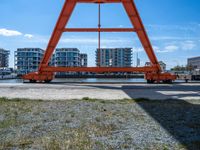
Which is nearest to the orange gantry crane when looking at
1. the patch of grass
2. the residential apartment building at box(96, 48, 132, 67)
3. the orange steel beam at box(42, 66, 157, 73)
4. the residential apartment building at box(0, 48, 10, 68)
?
the orange steel beam at box(42, 66, 157, 73)

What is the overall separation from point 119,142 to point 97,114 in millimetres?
3226

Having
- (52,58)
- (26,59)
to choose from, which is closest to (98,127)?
(52,58)

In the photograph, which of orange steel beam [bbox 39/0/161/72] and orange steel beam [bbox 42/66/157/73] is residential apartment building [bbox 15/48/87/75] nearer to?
orange steel beam [bbox 42/66/157/73]

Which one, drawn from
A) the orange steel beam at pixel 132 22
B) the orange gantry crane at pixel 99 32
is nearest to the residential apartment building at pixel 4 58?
the orange gantry crane at pixel 99 32

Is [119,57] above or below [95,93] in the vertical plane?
above

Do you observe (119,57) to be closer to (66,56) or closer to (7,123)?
(66,56)

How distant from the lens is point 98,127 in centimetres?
709

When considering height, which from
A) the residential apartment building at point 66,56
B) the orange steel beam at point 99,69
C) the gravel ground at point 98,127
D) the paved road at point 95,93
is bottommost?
the gravel ground at point 98,127

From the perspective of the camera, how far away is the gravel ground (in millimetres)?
5660

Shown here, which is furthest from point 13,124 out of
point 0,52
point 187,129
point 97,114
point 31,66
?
point 0,52

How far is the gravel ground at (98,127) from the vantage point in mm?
5660

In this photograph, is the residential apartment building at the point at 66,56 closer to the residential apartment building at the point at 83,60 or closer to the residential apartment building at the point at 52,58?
the residential apartment building at the point at 52,58

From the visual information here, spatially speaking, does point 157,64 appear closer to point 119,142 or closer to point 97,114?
point 97,114

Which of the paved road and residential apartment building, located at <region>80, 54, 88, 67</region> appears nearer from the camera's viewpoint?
the paved road
